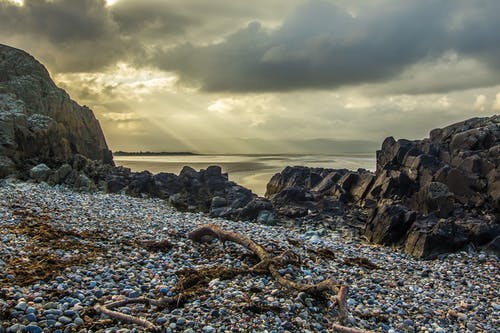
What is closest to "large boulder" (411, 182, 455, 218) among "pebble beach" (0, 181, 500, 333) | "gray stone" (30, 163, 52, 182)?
"pebble beach" (0, 181, 500, 333)

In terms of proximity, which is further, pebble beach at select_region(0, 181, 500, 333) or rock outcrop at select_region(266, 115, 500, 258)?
rock outcrop at select_region(266, 115, 500, 258)

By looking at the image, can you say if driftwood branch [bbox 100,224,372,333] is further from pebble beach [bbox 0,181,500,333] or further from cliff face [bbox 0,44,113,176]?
cliff face [bbox 0,44,113,176]

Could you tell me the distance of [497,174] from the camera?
28.7 meters

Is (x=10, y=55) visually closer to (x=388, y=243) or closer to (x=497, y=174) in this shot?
(x=388, y=243)

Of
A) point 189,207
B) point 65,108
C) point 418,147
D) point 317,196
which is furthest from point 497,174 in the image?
point 65,108

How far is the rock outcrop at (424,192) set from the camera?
2125cm

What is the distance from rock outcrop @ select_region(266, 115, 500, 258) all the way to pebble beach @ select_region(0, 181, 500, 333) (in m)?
1.96

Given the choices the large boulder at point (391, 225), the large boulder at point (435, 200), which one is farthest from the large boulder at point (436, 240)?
the large boulder at point (435, 200)

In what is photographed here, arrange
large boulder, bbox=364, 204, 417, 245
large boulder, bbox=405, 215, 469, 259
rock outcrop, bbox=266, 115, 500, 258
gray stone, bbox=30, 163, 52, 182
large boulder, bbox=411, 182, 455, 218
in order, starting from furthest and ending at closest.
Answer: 1. gray stone, bbox=30, 163, 52, 182
2. large boulder, bbox=411, 182, 455, 218
3. large boulder, bbox=364, 204, 417, 245
4. rock outcrop, bbox=266, 115, 500, 258
5. large boulder, bbox=405, 215, 469, 259

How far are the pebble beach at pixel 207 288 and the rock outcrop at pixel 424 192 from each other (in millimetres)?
1962

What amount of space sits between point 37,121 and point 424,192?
37.1m

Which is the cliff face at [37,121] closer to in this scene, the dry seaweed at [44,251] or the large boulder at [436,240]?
the dry seaweed at [44,251]

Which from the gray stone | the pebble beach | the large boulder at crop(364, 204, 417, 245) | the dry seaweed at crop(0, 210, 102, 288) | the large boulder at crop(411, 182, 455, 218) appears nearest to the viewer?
the pebble beach

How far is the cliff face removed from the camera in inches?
1391
